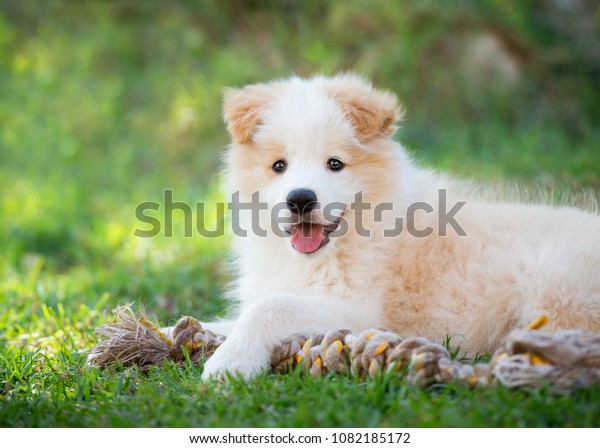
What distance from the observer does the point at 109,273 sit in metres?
5.81

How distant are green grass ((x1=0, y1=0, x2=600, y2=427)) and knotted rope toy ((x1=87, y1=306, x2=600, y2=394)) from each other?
0.30ft

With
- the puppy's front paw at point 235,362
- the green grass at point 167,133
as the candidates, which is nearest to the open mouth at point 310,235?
the puppy's front paw at point 235,362

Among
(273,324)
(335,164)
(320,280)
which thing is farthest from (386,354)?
(335,164)

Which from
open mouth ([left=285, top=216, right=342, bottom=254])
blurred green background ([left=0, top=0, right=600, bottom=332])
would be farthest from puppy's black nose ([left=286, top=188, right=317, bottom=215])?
blurred green background ([left=0, top=0, right=600, bottom=332])

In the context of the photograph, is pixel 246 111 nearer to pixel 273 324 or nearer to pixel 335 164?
pixel 335 164

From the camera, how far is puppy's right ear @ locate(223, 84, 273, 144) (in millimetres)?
3729

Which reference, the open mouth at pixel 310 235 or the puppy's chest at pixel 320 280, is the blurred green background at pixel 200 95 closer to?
the puppy's chest at pixel 320 280

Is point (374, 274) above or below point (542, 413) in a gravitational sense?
above

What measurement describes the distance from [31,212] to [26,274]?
1504 mm

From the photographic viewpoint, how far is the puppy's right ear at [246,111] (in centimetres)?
373

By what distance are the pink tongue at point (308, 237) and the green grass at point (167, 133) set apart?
764mm

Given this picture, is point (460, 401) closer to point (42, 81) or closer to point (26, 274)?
point (26, 274)

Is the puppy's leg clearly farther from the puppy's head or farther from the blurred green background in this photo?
the blurred green background
